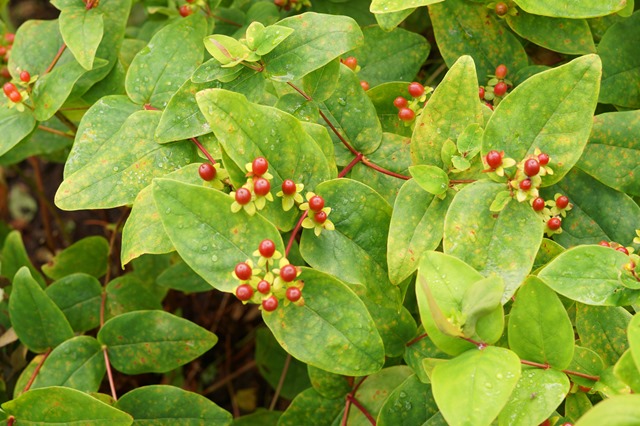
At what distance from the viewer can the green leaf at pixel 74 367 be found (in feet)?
4.42

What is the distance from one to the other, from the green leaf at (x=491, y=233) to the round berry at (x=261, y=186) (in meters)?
0.29

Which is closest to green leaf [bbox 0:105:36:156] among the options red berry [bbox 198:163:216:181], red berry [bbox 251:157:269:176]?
red berry [bbox 198:163:216:181]

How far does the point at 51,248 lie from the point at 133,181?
4.24ft

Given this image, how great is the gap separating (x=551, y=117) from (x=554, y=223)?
208mm

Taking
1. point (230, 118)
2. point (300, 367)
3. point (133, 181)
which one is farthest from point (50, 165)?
point (230, 118)

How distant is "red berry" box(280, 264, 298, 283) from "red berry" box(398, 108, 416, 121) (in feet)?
1.42

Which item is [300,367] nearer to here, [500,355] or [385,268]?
[385,268]

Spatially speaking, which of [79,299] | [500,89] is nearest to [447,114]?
[500,89]

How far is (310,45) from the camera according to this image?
1183mm

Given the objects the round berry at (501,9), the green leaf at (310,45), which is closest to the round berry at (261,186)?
the green leaf at (310,45)

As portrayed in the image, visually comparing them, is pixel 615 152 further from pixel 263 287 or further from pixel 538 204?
pixel 263 287

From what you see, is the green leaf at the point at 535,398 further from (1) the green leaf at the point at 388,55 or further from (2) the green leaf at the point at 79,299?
(2) the green leaf at the point at 79,299

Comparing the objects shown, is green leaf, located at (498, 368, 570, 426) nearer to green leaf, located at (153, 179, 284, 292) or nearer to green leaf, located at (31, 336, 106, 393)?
green leaf, located at (153, 179, 284, 292)

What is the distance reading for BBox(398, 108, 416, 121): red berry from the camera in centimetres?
127
